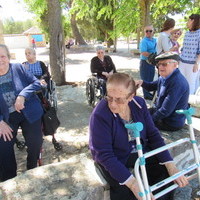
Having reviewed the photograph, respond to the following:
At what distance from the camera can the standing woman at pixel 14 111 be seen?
7.20 feet

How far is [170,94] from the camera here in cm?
237

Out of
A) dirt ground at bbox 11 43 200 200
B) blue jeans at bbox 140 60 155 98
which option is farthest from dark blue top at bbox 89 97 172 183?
blue jeans at bbox 140 60 155 98

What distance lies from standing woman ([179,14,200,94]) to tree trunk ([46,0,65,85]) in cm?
410

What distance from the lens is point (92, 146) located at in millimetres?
1765

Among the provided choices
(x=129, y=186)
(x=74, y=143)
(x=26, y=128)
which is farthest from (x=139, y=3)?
(x=129, y=186)

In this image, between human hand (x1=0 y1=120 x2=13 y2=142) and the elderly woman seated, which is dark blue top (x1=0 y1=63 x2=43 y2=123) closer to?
human hand (x1=0 y1=120 x2=13 y2=142)

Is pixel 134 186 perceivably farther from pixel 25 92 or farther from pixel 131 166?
pixel 25 92

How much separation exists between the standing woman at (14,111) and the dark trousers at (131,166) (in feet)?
2.92

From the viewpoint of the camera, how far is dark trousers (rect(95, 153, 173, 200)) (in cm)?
171

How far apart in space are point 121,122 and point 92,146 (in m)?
0.30

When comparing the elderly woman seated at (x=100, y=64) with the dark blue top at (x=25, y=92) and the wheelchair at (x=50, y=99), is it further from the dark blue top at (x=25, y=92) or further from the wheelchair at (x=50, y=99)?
the dark blue top at (x=25, y=92)

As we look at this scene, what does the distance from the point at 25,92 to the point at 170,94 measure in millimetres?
1517

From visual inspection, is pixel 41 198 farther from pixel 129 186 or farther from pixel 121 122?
pixel 121 122

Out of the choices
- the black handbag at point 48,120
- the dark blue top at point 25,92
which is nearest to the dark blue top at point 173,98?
the black handbag at point 48,120
